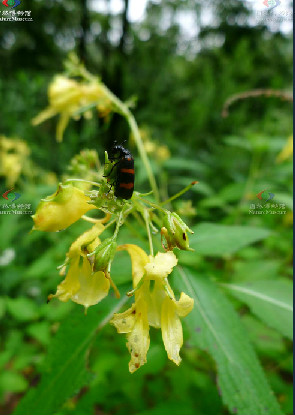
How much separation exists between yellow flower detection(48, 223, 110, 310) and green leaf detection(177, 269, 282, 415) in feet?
1.05

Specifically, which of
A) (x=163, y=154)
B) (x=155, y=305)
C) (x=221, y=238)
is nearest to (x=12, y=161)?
(x=163, y=154)

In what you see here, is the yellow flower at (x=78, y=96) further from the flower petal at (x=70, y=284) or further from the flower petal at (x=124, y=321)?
the flower petal at (x=124, y=321)

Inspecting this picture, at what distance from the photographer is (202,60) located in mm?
5891

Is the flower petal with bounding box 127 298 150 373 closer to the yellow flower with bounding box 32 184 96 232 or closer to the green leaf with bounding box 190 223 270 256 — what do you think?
the yellow flower with bounding box 32 184 96 232

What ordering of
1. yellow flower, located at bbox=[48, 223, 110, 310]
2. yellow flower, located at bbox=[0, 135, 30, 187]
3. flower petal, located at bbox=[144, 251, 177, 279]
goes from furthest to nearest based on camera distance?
yellow flower, located at bbox=[0, 135, 30, 187] < yellow flower, located at bbox=[48, 223, 110, 310] < flower petal, located at bbox=[144, 251, 177, 279]

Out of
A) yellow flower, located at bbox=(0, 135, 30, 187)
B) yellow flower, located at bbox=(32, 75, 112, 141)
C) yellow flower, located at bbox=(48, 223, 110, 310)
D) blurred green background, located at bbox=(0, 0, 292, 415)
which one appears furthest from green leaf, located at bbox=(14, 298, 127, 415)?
yellow flower, located at bbox=(0, 135, 30, 187)

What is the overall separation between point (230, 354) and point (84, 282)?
0.49 m

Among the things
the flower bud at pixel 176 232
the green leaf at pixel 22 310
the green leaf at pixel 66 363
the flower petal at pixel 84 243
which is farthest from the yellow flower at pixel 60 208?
the green leaf at pixel 22 310

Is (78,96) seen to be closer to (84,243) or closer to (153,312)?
(84,243)

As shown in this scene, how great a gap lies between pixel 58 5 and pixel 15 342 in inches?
191

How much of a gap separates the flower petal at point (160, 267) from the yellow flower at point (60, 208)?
21 cm

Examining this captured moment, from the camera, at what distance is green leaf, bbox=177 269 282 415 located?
920mm

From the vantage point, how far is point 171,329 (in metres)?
0.78

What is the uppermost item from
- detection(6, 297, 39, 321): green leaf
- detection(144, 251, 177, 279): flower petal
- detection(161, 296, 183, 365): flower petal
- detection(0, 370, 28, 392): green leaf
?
detection(144, 251, 177, 279): flower petal
